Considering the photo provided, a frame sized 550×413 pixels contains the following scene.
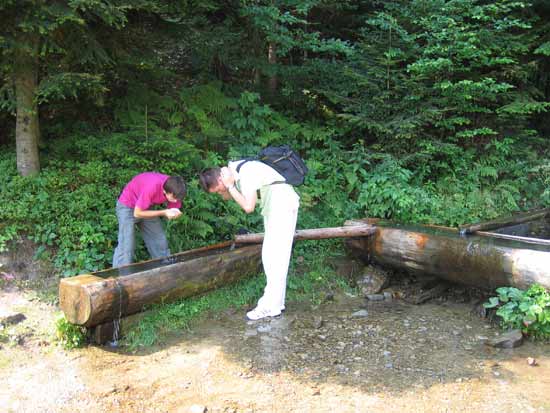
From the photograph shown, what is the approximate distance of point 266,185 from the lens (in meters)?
5.58

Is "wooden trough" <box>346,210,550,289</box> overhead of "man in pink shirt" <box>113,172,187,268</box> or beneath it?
beneath

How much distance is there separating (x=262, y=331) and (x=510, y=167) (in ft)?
23.6

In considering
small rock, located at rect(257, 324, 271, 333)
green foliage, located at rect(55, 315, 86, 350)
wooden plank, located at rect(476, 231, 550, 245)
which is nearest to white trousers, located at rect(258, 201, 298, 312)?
small rock, located at rect(257, 324, 271, 333)

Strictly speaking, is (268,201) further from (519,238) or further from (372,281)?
(519,238)

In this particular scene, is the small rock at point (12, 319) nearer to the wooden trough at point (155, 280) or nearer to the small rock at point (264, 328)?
the wooden trough at point (155, 280)

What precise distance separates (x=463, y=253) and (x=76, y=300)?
15.9 ft

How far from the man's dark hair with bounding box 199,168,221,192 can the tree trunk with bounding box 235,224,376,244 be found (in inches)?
66.8

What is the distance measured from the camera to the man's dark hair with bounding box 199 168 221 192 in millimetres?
5191

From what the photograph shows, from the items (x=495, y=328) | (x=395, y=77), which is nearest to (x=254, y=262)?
(x=495, y=328)

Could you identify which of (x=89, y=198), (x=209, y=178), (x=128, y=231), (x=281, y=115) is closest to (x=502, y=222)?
(x=281, y=115)

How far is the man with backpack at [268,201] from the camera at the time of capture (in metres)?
5.31

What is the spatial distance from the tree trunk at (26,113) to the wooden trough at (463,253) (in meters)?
5.09

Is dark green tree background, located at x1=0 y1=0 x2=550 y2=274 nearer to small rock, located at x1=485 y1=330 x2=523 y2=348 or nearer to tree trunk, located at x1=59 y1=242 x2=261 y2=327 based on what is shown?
tree trunk, located at x1=59 y1=242 x2=261 y2=327

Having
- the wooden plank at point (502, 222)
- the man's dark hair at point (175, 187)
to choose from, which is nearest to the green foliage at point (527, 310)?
the wooden plank at point (502, 222)
